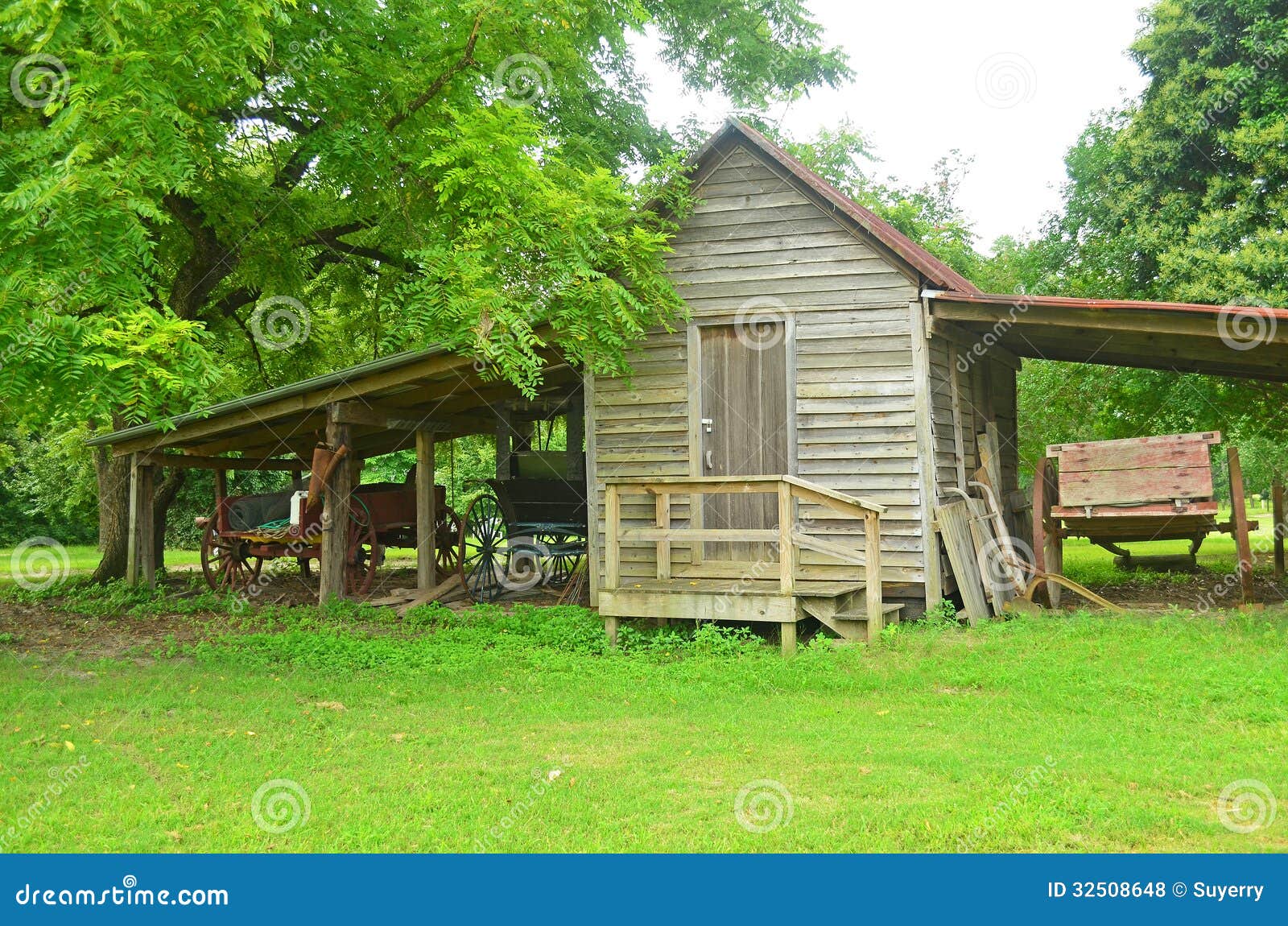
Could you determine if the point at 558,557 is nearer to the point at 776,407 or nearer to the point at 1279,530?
the point at 776,407

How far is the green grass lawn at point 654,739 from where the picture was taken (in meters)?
4.40

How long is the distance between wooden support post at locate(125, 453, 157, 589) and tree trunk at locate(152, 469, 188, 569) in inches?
49.6

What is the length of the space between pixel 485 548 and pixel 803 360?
202 inches

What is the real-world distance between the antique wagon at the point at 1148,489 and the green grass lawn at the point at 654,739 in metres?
1.01

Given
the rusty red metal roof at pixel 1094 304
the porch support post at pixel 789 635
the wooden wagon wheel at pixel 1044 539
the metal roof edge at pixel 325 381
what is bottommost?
the porch support post at pixel 789 635

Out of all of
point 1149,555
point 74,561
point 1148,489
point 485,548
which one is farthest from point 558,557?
point 74,561

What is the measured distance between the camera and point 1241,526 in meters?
9.36

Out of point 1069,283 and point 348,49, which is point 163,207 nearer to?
point 348,49

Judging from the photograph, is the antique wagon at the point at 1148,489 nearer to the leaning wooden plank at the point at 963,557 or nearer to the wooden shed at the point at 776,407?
the leaning wooden plank at the point at 963,557

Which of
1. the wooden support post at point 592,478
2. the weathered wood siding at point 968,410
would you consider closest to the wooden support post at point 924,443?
the weathered wood siding at point 968,410

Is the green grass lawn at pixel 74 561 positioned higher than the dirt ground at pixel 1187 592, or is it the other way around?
the dirt ground at pixel 1187 592

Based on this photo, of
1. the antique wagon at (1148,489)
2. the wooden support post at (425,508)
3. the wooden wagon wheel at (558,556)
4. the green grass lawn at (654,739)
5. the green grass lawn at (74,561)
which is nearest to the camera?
the green grass lawn at (654,739)

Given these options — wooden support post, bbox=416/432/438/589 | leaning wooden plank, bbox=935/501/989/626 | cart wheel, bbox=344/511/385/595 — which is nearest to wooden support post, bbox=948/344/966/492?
leaning wooden plank, bbox=935/501/989/626

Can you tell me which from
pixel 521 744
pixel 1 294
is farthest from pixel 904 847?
pixel 1 294
